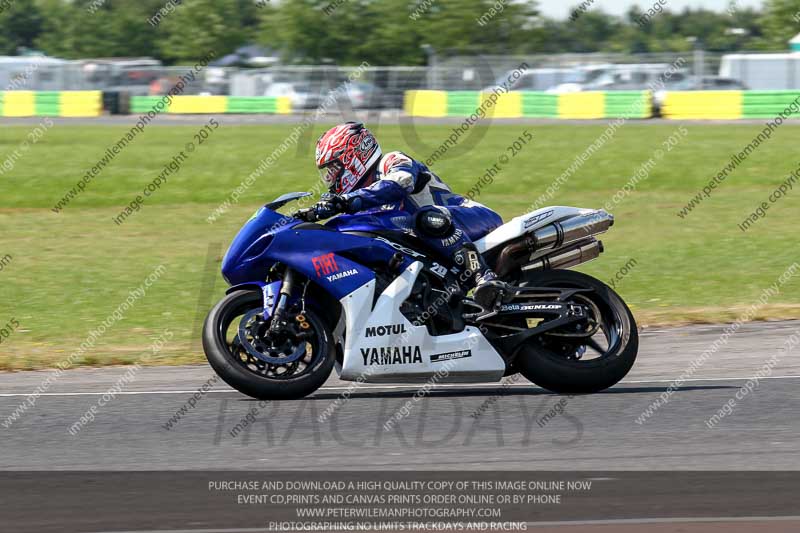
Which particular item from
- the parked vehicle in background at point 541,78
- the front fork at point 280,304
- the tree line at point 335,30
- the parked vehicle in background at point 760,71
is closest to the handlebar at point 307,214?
the front fork at point 280,304

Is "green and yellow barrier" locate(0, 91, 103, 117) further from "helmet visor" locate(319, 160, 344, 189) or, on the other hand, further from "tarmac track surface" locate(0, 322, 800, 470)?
"helmet visor" locate(319, 160, 344, 189)

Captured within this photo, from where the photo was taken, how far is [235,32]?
88.0 m

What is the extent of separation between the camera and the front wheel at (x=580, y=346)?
7.54m

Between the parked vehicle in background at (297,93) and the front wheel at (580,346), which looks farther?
the parked vehicle in background at (297,93)

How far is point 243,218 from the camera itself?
21.5 metres

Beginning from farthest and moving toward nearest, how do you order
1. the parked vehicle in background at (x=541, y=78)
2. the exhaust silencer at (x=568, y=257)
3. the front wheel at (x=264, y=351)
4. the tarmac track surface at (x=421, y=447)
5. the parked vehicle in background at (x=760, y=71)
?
the parked vehicle in background at (x=541, y=78)
the parked vehicle in background at (x=760, y=71)
the exhaust silencer at (x=568, y=257)
the front wheel at (x=264, y=351)
the tarmac track surface at (x=421, y=447)

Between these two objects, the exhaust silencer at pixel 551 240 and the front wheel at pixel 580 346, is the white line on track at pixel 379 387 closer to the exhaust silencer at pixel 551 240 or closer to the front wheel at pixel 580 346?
the front wheel at pixel 580 346

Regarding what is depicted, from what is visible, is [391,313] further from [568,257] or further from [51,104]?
[51,104]

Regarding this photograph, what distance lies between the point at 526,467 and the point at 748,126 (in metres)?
31.6

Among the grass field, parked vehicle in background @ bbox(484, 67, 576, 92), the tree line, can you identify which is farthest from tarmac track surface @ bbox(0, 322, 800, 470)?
the tree line

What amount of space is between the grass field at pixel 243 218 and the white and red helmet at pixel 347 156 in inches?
115

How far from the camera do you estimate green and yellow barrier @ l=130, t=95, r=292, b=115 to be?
158 feet

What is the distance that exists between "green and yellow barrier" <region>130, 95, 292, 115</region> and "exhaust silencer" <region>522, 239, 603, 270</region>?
41280 mm

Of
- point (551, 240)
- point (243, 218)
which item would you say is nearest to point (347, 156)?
point (551, 240)
